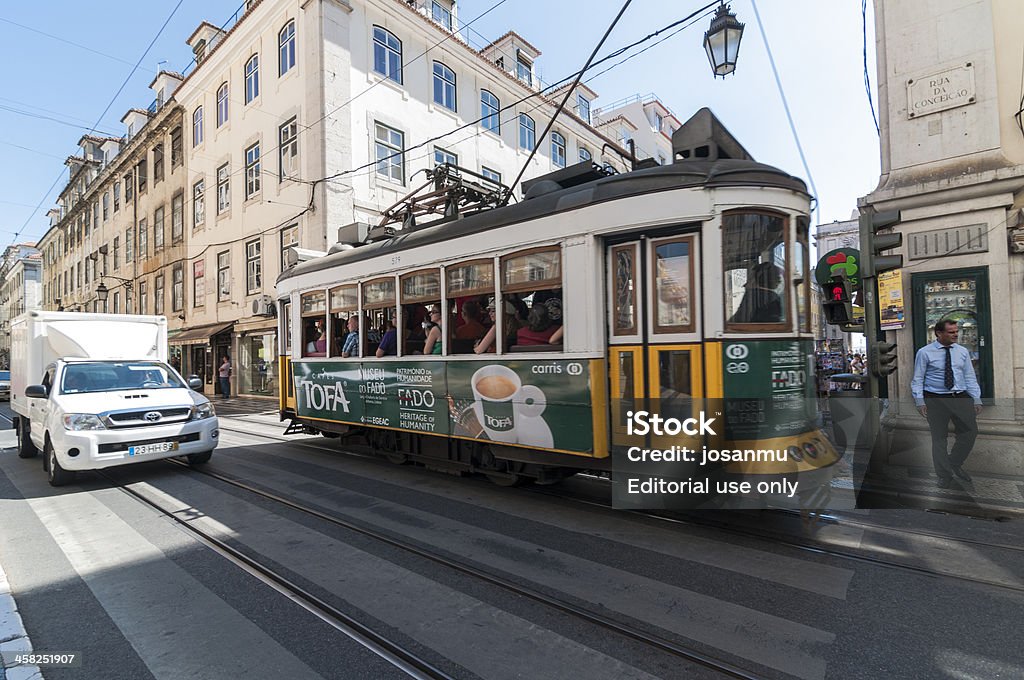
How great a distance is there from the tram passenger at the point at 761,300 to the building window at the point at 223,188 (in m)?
23.5

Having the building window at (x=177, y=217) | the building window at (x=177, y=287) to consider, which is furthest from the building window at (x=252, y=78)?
the building window at (x=177, y=287)

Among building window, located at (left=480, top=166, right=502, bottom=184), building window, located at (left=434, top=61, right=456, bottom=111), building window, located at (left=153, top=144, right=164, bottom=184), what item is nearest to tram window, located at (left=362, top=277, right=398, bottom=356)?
building window, located at (left=434, top=61, right=456, bottom=111)

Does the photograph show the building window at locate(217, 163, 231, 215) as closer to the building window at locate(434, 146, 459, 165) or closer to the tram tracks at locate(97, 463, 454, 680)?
the building window at locate(434, 146, 459, 165)

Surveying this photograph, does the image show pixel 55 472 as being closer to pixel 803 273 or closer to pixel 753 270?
pixel 753 270

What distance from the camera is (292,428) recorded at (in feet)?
32.0

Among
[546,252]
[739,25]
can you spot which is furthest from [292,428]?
[739,25]

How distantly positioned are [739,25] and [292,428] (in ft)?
30.8

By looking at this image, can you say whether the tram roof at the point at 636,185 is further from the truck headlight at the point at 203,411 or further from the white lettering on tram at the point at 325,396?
the truck headlight at the point at 203,411

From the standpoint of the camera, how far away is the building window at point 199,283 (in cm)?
2477

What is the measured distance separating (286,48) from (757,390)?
68.7ft

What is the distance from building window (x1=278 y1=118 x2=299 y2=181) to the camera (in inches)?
746

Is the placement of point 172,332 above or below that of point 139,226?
below

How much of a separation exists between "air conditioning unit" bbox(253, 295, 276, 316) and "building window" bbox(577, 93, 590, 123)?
68.7 ft

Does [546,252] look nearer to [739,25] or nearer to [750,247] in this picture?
[750,247]
